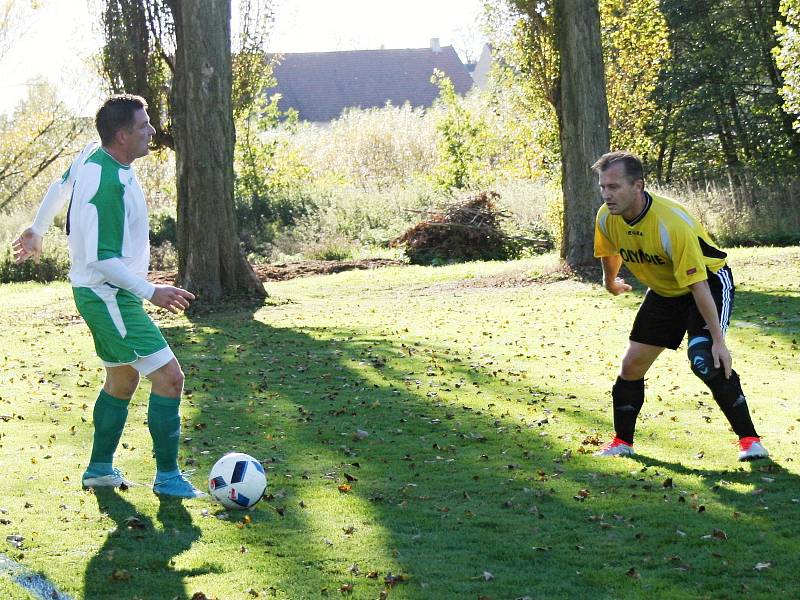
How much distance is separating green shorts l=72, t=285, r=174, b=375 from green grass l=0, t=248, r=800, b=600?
2.98ft

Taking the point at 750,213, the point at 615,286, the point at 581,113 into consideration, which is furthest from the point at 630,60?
the point at 615,286

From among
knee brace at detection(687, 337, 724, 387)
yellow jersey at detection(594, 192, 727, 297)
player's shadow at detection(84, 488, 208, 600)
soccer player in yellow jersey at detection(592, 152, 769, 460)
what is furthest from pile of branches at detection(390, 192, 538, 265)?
player's shadow at detection(84, 488, 208, 600)

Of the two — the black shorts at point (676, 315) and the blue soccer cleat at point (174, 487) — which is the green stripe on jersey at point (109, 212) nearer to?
the blue soccer cleat at point (174, 487)

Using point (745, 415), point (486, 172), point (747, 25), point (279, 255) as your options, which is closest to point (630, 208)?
point (745, 415)

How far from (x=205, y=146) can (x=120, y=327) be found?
10.8 metres

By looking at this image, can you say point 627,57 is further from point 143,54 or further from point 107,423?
point 107,423

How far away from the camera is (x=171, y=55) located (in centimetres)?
1827

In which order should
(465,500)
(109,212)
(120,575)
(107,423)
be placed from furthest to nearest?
(107,423) → (465,500) → (109,212) → (120,575)

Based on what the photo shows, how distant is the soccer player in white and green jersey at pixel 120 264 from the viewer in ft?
19.0

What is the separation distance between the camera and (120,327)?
5918mm

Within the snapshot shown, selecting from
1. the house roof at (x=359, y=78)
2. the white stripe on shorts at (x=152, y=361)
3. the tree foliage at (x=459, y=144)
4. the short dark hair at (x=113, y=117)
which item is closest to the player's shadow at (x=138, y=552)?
the white stripe on shorts at (x=152, y=361)

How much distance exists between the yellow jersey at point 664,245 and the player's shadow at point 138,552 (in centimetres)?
328

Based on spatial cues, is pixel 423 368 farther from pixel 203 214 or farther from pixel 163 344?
pixel 203 214

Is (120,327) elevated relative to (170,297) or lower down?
lower down
